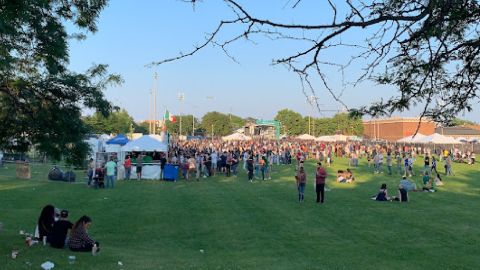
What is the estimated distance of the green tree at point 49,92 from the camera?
8.93m

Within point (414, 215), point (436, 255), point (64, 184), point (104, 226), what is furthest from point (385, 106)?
point (64, 184)

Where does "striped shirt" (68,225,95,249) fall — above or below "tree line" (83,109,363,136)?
below

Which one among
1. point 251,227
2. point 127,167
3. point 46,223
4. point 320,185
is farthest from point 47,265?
point 127,167

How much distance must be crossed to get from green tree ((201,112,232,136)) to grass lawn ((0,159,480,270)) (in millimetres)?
118262

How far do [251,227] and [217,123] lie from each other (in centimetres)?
12854

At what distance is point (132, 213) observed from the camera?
16.6 metres

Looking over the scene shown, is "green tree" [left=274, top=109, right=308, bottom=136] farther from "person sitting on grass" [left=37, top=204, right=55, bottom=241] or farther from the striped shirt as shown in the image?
the striped shirt

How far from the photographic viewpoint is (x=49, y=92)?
982 cm

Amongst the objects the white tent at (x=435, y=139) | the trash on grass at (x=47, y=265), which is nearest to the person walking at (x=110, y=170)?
the trash on grass at (x=47, y=265)

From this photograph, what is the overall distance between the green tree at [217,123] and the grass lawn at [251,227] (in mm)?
118262

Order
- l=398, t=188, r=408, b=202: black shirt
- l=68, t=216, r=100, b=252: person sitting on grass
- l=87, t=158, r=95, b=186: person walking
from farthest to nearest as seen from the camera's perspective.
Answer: l=87, t=158, r=95, b=186: person walking → l=398, t=188, r=408, b=202: black shirt → l=68, t=216, r=100, b=252: person sitting on grass

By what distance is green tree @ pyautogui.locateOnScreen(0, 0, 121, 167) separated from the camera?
8.93 meters

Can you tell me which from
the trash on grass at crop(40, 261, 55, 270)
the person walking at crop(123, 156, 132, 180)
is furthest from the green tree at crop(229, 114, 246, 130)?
the trash on grass at crop(40, 261, 55, 270)

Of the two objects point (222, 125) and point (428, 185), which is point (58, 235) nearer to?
point (428, 185)
